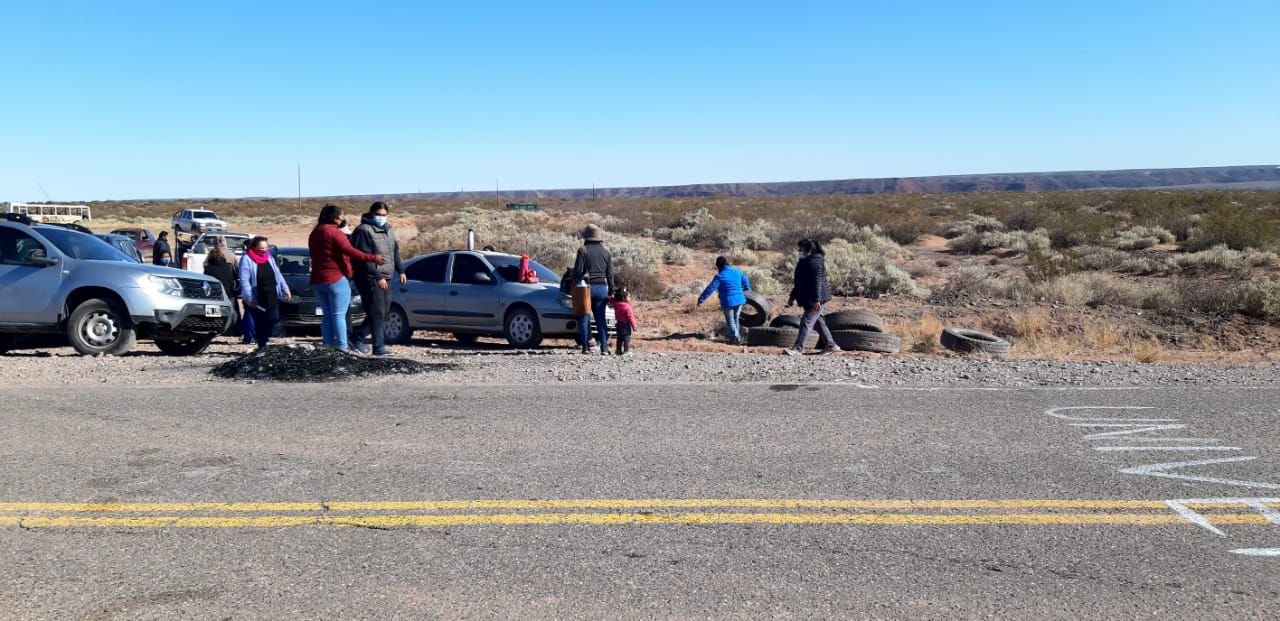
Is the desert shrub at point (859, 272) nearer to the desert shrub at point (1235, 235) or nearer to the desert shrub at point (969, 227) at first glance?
the desert shrub at point (969, 227)

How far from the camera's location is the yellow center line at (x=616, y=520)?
4605 mm

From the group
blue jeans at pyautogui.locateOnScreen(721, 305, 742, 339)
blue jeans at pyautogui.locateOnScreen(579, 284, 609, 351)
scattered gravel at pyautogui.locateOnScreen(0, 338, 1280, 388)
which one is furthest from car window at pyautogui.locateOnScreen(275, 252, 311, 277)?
blue jeans at pyautogui.locateOnScreen(721, 305, 742, 339)

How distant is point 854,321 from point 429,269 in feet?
20.4

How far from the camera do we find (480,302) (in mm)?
13227

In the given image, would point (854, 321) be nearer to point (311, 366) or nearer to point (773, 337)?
point (773, 337)

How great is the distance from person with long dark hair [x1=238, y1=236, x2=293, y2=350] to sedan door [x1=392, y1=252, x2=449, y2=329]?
2176 mm

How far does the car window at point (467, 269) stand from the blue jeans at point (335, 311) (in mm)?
3282

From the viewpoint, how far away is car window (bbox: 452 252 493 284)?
527 inches

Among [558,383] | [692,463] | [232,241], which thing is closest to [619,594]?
[692,463]

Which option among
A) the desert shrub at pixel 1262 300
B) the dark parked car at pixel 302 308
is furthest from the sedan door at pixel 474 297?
the desert shrub at pixel 1262 300

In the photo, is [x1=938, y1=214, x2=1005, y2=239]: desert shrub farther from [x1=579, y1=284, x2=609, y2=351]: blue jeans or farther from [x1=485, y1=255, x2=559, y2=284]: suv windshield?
[x1=579, y1=284, x2=609, y2=351]: blue jeans

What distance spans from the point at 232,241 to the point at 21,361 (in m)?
11.3

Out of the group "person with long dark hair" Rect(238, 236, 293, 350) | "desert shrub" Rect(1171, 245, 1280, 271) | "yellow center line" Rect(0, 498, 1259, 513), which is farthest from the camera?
"desert shrub" Rect(1171, 245, 1280, 271)

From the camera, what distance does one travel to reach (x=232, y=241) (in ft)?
68.4
